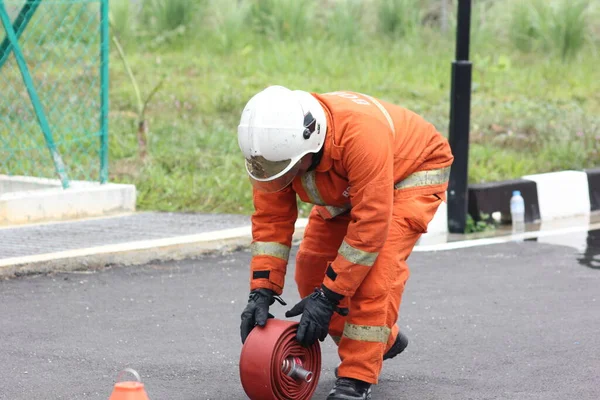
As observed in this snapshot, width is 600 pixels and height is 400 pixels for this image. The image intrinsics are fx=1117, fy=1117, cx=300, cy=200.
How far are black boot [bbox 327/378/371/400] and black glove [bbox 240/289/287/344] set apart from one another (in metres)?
0.39

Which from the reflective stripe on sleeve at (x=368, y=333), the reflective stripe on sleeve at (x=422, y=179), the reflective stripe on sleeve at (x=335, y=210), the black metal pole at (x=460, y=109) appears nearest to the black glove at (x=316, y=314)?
the reflective stripe on sleeve at (x=368, y=333)

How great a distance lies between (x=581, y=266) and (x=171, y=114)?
5.46 metres

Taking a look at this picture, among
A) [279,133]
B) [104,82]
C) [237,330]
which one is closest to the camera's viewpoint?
[279,133]

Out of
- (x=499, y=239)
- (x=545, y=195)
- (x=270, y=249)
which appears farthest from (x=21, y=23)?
(x=270, y=249)

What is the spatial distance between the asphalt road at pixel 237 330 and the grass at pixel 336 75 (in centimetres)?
→ 204

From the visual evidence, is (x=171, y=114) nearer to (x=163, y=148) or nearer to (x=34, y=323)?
(x=163, y=148)

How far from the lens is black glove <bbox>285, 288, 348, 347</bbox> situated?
4.18 meters

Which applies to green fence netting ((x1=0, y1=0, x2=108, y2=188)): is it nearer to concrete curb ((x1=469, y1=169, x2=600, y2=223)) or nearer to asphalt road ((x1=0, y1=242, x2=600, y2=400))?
asphalt road ((x1=0, y1=242, x2=600, y2=400))

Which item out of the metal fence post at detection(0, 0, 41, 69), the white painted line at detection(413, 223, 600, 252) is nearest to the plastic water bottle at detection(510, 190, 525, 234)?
the white painted line at detection(413, 223, 600, 252)

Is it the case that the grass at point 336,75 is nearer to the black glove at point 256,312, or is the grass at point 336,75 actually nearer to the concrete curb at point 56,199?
the concrete curb at point 56,199

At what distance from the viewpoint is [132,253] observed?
690 centimetres

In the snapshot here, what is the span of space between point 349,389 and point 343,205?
72 cm

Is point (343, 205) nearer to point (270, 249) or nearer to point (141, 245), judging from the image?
point (270, 249)

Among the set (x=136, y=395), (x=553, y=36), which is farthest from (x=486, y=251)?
(x=553, y=36)
